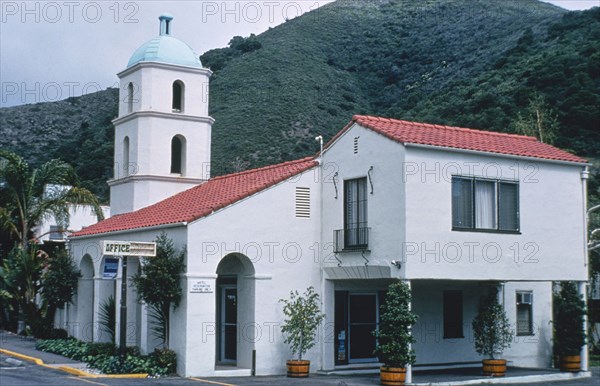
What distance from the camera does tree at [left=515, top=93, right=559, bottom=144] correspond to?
136ft

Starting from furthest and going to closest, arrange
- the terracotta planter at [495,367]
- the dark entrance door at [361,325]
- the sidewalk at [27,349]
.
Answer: the dark entrance door at [361,325]
the sidewalk at [27,349]
the terracotta planter at [495,367]

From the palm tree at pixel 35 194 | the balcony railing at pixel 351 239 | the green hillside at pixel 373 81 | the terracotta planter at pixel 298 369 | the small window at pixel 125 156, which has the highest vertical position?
the green hillside at pixel 373 81

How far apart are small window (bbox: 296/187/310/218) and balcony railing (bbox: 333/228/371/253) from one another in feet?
3.45

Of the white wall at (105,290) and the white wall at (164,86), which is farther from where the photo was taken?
the white wall at (164,86)

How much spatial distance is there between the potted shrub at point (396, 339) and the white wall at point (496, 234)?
76cm

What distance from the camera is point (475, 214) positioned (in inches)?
870

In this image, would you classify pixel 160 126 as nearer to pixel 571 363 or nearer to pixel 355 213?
pixel 355 213

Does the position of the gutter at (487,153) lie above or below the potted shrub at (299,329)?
above

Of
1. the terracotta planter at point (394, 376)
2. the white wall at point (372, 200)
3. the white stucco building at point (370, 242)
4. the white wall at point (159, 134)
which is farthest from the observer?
the white wall at point (159, 134)

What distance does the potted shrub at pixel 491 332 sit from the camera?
75.4 ft

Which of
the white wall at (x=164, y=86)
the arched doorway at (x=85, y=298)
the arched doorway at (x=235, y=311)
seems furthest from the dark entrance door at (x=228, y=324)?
the white wall at (x=164, y=86)

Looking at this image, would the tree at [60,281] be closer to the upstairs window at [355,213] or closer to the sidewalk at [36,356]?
the sidewalk at [36,356]

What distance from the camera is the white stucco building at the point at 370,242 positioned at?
21.3 metres

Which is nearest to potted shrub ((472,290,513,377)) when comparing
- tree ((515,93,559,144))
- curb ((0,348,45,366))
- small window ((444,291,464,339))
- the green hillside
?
small window ((444,291,464,339))
